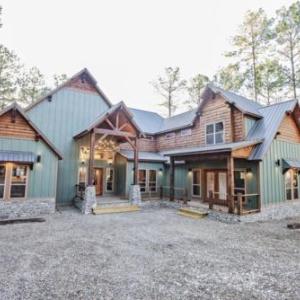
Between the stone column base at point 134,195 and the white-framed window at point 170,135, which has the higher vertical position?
the white-framed window at point 170,135

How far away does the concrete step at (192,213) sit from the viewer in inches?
416

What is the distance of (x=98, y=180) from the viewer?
1504cm

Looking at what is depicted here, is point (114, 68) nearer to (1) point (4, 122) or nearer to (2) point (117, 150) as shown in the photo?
(2) point (117, 150)

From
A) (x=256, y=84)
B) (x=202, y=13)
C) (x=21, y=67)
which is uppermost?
(x=202, y=13)

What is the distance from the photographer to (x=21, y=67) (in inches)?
841

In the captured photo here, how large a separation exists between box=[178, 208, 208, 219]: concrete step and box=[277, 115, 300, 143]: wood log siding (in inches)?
239

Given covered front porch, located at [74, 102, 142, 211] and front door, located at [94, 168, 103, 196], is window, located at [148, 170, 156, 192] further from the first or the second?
front door, located at [94, 168, 103, 196]

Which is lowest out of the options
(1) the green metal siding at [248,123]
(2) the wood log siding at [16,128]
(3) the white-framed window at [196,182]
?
(3) the white-framed window at [196,182]

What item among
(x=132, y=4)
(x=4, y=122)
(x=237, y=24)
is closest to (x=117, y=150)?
(x=4, y=122)

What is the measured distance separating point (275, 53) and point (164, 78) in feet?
42.9

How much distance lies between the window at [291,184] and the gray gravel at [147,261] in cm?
429

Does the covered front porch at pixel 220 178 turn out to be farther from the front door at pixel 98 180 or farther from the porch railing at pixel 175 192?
the front door at pixel 98 180

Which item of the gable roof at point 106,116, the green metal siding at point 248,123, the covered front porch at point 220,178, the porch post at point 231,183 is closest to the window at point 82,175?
the gable roof at point 106,116

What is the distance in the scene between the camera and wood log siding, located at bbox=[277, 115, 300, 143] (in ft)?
39.0
